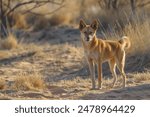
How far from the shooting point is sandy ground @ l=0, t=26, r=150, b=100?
11383 mm

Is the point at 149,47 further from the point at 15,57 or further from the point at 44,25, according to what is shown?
the point at 44,25

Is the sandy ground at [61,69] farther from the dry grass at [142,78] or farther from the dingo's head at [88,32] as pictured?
the dingo's head at [88,32]

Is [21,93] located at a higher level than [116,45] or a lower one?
lower

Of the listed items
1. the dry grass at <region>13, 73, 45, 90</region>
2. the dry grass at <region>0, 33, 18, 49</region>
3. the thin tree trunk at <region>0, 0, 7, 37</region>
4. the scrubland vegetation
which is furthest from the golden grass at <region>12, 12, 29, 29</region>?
the dry grass at <region>13, 73, 45, 90</region>

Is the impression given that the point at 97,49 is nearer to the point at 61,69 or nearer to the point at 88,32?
the point at 88,32

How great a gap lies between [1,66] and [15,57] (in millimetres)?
1406

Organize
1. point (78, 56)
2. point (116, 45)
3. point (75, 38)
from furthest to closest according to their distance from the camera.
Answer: point (75, 38) → point (78, 56) → point (116, 45)

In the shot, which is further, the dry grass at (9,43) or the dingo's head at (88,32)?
the dry grass at (9,43)

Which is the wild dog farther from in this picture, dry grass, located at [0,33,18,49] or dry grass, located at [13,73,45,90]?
dry grass, located at [0,33,18,49]

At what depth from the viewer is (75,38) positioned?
21.7m

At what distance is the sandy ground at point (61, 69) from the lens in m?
11.4

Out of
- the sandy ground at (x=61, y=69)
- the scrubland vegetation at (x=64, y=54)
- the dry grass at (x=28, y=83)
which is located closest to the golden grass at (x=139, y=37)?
the scrubland vegetation at (x=64, y=54)

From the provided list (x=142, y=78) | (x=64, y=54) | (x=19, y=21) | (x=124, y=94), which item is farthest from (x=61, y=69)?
(x=19, y=21)

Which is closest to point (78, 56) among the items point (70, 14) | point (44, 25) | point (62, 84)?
point (62, 84)
